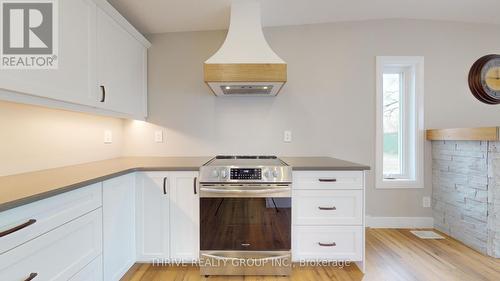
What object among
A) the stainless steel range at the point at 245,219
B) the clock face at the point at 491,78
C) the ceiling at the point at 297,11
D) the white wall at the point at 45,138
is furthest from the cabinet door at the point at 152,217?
the clock face at the point at 491,78

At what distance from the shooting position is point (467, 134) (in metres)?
2.20

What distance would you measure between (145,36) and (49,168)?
163 centimetres

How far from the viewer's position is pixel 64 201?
3.84 ft

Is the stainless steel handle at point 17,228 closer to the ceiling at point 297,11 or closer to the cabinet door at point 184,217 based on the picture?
the cabinet door at point 184,217

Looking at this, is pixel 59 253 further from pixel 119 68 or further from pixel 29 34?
pixel 119 68

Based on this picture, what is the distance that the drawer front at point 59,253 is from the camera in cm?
93

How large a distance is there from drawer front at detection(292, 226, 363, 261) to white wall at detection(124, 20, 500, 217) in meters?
Result: 0.93

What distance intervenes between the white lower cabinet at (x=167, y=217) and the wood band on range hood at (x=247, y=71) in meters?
0.83

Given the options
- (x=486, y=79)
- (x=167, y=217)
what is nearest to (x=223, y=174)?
(x=167, y=217)

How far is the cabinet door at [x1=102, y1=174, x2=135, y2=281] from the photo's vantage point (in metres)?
1.54

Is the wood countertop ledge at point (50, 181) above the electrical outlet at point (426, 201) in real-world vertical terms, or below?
above

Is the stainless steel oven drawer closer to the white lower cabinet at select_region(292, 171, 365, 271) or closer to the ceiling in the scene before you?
the white lower cabinet at select_region(292, 171, 365, 271)

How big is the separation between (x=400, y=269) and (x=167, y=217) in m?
1.92

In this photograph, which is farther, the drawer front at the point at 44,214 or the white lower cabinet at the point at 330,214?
the white lower cabinet at the point at 330,214
